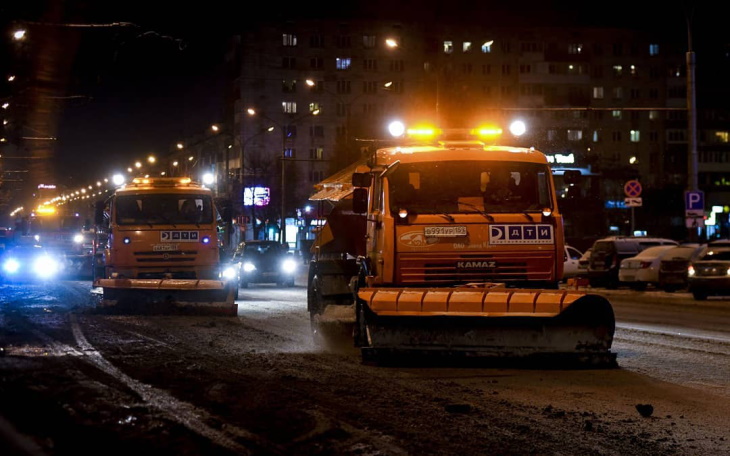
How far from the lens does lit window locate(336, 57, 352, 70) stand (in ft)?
361

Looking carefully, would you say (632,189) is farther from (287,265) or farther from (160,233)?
(160,233)

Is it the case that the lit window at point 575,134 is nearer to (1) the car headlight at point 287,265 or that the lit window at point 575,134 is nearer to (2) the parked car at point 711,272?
(1) the car headlight at point 287,265

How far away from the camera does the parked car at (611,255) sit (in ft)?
118

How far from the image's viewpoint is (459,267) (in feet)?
41.1

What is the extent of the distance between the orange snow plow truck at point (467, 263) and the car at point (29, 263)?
33.7 meters

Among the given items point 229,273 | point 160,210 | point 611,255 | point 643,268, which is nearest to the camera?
point 229,273

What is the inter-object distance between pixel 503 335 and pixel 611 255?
25286 mm

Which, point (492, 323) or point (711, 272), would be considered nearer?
point (492, 323)

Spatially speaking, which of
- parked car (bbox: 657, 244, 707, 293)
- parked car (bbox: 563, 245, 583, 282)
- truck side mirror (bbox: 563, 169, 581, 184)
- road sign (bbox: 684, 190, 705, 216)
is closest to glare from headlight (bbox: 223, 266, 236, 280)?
truck side mirror (bbox: 563, 169, 581, 184)

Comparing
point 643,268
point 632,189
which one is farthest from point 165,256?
point 632,189

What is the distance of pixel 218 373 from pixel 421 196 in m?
3.48

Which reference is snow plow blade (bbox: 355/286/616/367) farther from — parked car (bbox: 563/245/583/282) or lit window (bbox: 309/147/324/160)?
lit window (bbox: 309/147/324/160)

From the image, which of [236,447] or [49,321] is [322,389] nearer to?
[236,447]

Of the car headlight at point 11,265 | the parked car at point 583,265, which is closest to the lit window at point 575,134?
the parked car at point 583,265
